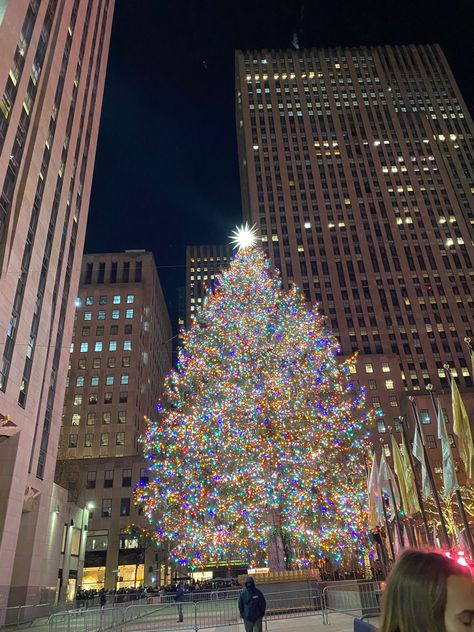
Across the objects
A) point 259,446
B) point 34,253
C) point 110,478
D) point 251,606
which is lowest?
point 251,606

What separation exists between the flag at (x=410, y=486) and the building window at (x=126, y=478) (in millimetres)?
57152

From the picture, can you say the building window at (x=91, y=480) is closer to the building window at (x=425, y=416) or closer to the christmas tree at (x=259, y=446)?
the christmas tree at (x=259, y=446)

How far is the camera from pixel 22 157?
1253 inches

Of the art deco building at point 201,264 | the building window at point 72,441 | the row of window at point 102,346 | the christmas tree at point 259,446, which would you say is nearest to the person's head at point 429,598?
the christmas tree at point 259,446

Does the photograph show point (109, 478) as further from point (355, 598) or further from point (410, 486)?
point (355, 598)

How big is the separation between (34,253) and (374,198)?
301 ft

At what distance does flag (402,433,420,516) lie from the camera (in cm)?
1959

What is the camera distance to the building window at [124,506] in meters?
68.0

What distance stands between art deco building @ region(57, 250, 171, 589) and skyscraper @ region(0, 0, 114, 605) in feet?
86.3

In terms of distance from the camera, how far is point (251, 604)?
11.6 m

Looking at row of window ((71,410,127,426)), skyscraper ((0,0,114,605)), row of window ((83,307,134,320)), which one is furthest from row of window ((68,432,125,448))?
skyscraper ((0,0,114,605))

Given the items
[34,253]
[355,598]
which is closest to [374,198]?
[34,253]

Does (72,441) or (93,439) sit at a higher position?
(93,439)

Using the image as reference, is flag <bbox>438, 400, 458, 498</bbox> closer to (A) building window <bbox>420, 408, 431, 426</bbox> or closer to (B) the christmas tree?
(B) the christmas tree
